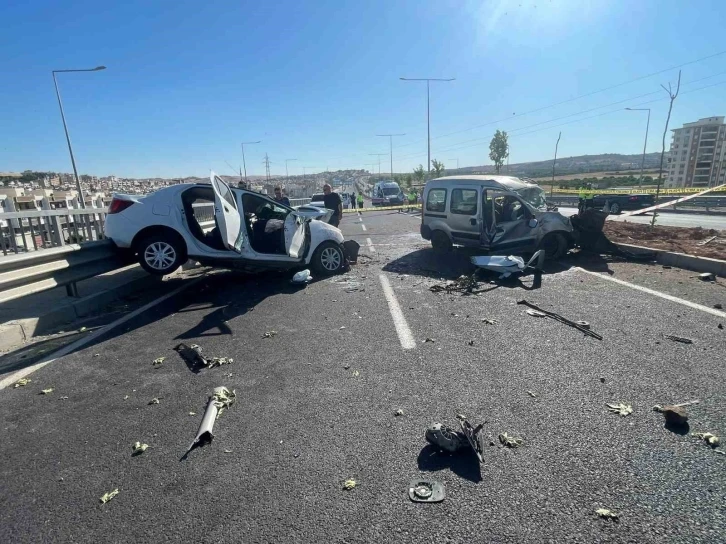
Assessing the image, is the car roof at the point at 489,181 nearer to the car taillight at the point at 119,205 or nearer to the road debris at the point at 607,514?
the car taillight at the point at 119,205

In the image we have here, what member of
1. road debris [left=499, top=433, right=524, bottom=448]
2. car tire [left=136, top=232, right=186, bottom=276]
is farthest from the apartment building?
road debris [left=499, top=433, right=524, bottom=448]

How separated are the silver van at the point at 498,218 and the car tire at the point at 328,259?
3.13 m

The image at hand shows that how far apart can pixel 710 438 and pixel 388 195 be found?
1493 inches

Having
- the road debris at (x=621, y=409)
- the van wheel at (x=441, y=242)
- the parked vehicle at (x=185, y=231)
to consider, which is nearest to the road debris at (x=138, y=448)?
the road debris at (x=621, y=409)

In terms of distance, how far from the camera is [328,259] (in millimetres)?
8227

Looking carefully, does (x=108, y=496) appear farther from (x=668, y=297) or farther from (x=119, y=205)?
(x=668, y=297)

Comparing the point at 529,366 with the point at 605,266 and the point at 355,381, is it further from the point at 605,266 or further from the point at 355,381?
the point at 605,266

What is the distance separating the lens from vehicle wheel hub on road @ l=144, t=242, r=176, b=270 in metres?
6.55

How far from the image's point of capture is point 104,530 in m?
2.09

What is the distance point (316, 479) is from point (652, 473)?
2041mm

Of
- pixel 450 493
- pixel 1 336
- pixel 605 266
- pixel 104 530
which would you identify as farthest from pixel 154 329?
pixel 605 266

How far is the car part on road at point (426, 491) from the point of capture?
2.23m

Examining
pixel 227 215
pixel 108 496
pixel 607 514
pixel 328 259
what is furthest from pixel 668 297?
pixel 108 496

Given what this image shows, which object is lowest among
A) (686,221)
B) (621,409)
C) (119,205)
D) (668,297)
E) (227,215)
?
(686,221)
